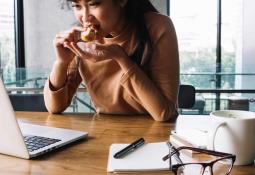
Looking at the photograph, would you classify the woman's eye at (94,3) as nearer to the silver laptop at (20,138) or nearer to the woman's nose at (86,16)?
the woman's nose at (86,16)

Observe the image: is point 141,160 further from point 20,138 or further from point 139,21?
point 139,21

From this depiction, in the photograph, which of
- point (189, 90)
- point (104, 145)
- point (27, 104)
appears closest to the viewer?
point (104, 145)

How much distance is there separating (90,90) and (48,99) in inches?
6.1

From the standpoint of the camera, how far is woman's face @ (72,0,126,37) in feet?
3.99

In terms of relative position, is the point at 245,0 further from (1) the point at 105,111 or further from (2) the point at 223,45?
(1) the point at 105,111

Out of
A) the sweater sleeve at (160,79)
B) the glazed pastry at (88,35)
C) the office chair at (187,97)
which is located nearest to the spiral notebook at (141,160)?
the sweater sleeve at (160,79)

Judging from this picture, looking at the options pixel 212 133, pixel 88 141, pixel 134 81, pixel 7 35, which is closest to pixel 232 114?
pixel 212 133

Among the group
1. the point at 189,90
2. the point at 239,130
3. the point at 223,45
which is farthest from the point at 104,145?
the point at 223,45

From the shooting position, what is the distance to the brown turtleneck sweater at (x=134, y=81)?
117cm

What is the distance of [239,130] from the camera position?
63 cm

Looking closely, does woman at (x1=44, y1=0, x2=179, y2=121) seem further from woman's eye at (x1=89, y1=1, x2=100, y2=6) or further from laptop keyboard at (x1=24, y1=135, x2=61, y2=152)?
laptop keyboard at (x1=24, y1=135, x2=61, y2=152)

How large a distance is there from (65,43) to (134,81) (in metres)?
0.26

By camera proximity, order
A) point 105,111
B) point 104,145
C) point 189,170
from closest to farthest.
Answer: point 189,170 → point 104,145 → point 105,111

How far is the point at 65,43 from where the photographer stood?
1189 millimetres
